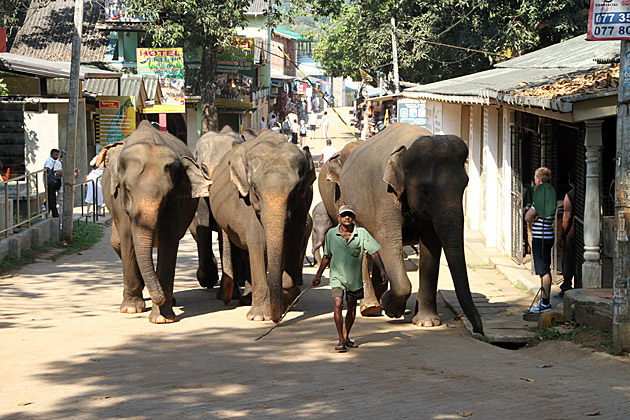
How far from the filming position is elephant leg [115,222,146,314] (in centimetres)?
1123

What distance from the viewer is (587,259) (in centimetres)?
1101

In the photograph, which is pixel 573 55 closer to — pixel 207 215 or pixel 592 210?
pixel 592 210

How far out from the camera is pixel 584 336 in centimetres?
955

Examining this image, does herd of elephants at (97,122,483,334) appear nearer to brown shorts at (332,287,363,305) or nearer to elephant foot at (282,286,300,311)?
elephant foot at (282,286,300,311)

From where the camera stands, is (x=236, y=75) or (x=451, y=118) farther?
(x=236, y=75)

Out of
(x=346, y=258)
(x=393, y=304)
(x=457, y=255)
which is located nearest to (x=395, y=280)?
(x=393, y=304)

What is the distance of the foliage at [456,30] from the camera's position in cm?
3090

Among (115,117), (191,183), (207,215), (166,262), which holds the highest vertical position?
(115,117)

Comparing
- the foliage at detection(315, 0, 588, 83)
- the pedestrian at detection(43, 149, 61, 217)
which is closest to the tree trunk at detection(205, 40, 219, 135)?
the foliage at detection(315, 0, 588, 83)

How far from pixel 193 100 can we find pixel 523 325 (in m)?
30.9

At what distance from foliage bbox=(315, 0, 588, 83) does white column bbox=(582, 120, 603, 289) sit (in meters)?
20.7

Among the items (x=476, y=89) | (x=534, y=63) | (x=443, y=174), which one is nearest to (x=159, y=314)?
(x=443, y=174)

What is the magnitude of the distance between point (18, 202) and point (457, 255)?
30.0 ft

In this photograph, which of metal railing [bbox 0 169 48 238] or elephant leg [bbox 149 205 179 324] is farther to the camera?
metal railing [bbox 0 169 48 238]
